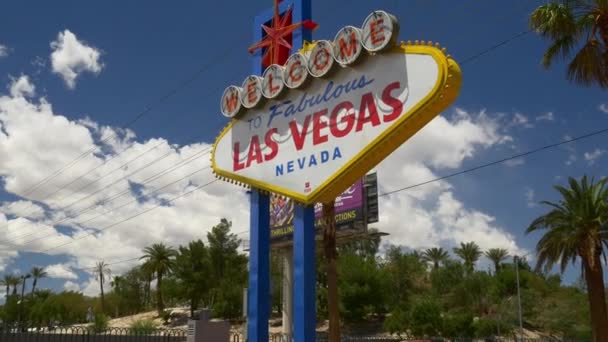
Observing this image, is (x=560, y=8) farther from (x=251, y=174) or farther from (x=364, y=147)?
(x=251, y=174)

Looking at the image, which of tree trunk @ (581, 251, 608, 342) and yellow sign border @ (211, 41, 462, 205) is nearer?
yellow sign border @ (211, 41, 462, 205)

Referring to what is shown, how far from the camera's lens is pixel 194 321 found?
16344 millimetres

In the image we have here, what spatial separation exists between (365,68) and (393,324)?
38.3 metres

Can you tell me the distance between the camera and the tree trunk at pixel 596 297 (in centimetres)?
2681

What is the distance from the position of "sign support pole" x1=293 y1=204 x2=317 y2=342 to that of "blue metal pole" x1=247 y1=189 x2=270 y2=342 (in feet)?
5.32

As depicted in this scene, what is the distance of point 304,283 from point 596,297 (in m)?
19.9

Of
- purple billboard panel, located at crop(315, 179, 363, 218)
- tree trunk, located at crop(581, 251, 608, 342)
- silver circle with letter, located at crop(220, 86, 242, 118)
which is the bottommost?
tree trunk, located at crop(581, 251, 608, 342)

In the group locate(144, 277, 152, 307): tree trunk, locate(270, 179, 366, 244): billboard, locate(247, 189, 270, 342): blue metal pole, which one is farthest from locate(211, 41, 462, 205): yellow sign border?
locate(144, 277, 152, 307): tree trunk

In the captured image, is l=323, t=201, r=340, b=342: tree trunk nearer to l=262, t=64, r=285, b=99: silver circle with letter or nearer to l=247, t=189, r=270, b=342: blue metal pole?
l=247, t=189, r=270, b=342: blue metal pole

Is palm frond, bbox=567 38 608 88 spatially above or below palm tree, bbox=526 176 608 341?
above

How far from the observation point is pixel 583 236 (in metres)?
29.1

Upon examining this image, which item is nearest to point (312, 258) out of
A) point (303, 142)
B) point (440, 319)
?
point (303, 142)

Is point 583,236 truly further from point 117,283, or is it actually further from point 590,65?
point 117,283

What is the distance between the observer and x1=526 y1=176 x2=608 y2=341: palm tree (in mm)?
27547
